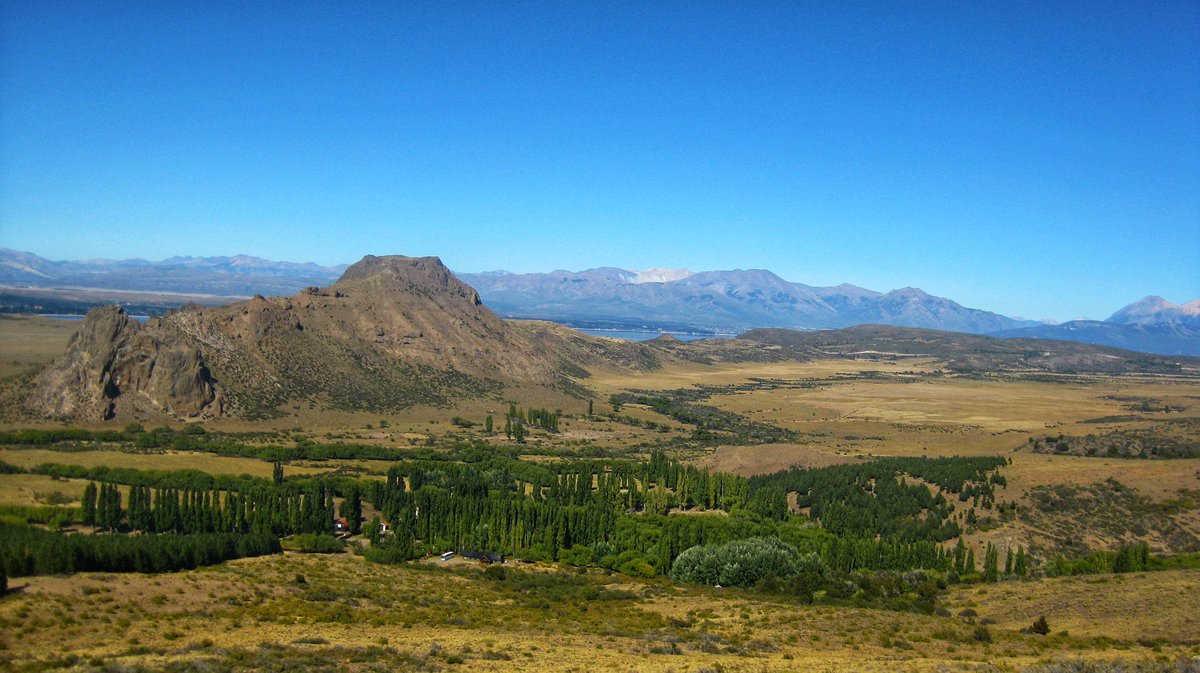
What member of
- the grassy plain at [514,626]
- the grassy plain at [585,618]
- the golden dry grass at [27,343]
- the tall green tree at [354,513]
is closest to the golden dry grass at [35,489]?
the grassy plain at [585,618]

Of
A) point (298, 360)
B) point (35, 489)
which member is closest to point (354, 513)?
point (35, 489)

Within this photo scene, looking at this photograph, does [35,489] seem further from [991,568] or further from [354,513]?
[991,568]

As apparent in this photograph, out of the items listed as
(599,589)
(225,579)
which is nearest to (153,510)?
(225,579)

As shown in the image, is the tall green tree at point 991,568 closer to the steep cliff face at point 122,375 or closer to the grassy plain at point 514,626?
the grassy plain at point 514,626

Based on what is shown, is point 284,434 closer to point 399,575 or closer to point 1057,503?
point 399,575

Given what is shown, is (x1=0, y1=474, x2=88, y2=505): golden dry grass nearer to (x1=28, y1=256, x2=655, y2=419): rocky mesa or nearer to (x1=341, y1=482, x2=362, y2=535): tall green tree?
(x1=341, y1=482, x2=362, y2=535): tall green tree

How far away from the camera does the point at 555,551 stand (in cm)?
6425

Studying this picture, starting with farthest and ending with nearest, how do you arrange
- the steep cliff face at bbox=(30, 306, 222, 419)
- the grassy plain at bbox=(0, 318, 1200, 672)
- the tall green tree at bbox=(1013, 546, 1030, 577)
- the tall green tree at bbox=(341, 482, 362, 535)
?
the steep cliff face at bbox=(30, 306, 222, 419), the tall green tree at bbox=(341, 482, 362, 535), the tall green tree at bbox=(1013, 546, 1030, 577), the grassy plain at bbox=(0, 318, 1200, 672)

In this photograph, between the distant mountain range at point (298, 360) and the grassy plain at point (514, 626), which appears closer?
the grassy plain at point (514, 626)

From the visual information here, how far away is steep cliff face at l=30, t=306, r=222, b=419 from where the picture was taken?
337 feet

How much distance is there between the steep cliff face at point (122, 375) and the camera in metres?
103

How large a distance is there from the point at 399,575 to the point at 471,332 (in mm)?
134375

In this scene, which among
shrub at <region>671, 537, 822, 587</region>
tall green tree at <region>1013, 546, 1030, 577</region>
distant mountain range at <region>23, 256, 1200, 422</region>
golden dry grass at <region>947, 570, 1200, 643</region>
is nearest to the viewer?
golden dry grass at <region>947, 570, 1200, 643</region>

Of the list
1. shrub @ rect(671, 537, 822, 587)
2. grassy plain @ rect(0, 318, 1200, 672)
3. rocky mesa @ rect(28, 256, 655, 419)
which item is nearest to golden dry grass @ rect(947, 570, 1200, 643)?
grassy plain @ rect(0, 318, 1200, 672)
